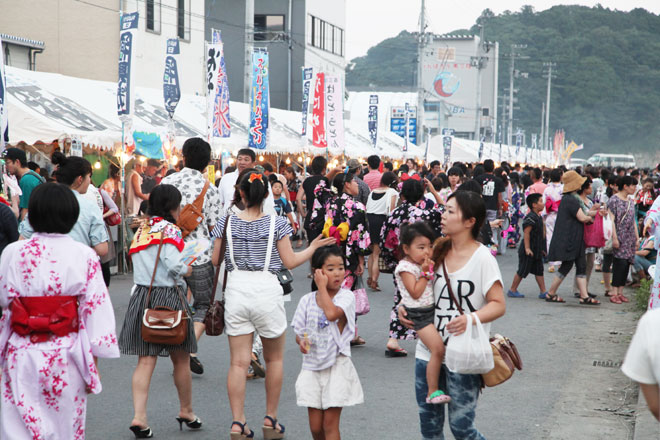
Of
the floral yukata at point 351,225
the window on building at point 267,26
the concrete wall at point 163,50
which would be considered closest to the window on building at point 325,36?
the window on building at point 267,26

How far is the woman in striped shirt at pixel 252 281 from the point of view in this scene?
16.1ft

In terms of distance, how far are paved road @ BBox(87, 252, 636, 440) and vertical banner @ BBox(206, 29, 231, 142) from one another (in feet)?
20.7

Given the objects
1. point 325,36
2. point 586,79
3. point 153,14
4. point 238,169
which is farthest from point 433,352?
point 586,79

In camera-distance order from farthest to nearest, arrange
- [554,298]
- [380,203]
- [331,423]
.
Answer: [380,203] → [554,298] → [331,423]

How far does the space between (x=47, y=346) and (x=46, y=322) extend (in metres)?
0.12

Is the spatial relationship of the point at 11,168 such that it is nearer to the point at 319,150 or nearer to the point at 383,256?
the point at 383,256

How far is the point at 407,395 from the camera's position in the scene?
247 inches

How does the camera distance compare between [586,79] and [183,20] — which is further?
[586,79]

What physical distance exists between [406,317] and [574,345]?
517cm

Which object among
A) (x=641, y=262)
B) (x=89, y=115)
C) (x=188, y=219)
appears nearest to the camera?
(x=188, y=219)

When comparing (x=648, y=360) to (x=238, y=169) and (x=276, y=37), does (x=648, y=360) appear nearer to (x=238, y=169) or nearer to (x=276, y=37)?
(x=238, y=169)

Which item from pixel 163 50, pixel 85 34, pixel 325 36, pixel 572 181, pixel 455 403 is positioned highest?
pixel 325 36

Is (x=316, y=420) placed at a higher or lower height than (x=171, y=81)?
lower

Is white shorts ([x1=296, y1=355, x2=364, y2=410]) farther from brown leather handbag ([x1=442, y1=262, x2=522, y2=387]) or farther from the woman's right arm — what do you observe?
brown leather handbag ([x1=442, y1=262, x2=522, y2=387])
